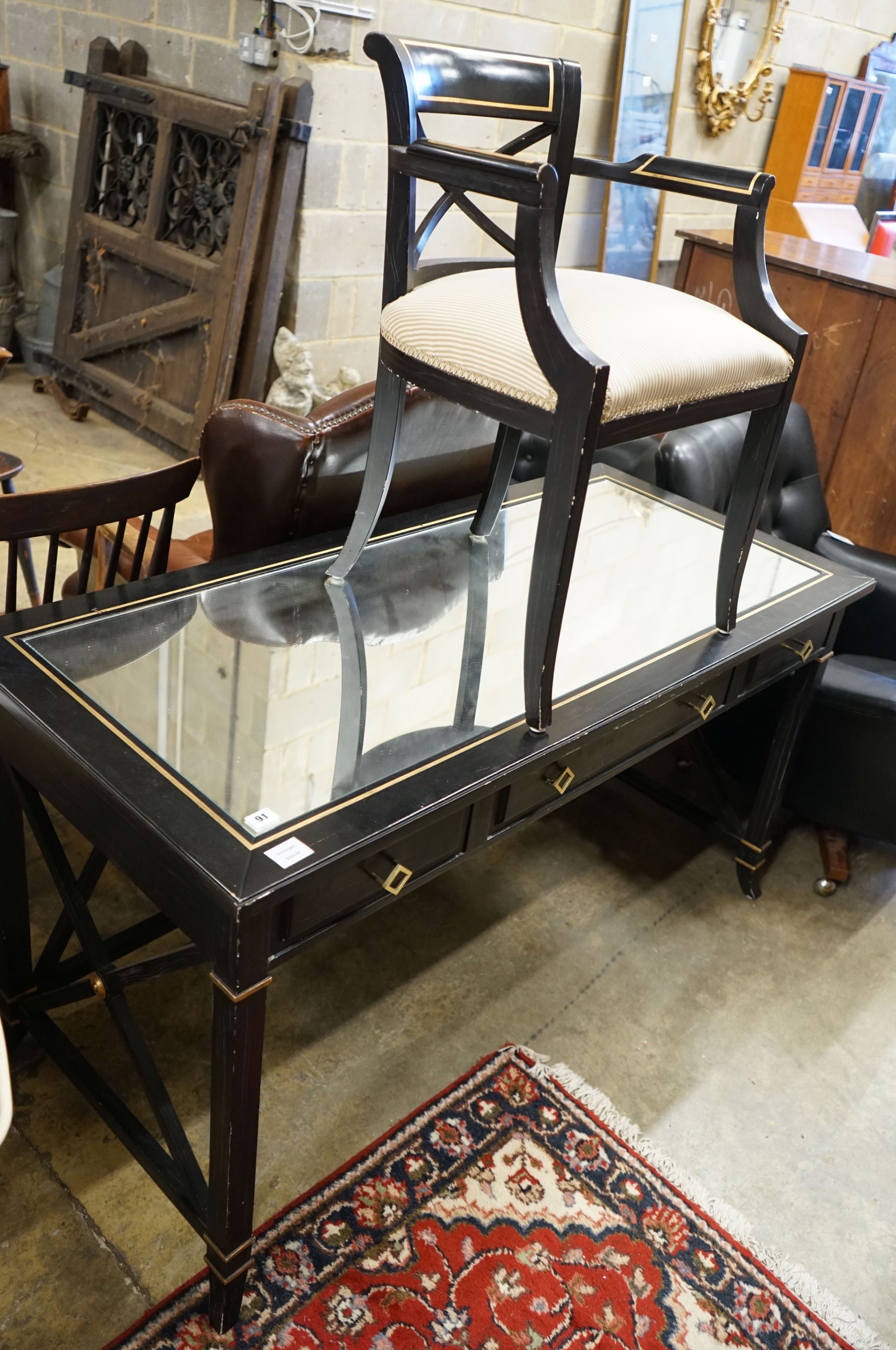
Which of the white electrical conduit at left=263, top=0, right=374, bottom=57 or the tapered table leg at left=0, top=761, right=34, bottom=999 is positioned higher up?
the white electrical conduit at left=263, top=0, right=374, bottom=57

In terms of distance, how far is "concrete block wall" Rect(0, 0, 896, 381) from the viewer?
3.60 meters

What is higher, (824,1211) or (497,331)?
(497,331)

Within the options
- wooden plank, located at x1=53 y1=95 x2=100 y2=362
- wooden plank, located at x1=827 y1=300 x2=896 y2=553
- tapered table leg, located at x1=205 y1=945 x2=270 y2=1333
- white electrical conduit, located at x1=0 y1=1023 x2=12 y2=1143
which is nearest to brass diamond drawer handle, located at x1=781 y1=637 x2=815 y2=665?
tapered table leg, located at x1=205 y1=945 x2=270 y2=1333

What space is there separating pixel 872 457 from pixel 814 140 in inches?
117

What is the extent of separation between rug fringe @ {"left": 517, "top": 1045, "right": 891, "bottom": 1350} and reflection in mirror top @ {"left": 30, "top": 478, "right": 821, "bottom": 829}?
710mm

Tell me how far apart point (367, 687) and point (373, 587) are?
282 mm

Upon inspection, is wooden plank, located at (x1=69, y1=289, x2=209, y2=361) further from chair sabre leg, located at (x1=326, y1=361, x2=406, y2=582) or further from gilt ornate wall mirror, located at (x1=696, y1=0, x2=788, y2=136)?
gilt ornate wall mirror, located at (x1=696, y1=0, x2=788, y2=136)

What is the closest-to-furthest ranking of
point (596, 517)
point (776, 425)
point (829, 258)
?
1. point (776, 425)
2. point (596, 517)
3. point (829, 258)

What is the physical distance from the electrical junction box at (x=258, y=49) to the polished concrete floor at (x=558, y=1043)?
9.03 ft

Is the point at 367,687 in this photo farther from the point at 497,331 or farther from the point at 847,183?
the point at 847,183

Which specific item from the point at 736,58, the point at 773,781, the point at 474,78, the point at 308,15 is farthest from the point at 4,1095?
the point at 736,58

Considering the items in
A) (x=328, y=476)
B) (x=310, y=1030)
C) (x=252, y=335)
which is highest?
(x=328, y=476)

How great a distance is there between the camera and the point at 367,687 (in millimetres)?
Answer: 1429

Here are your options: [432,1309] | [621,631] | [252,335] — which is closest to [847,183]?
[252,335]
